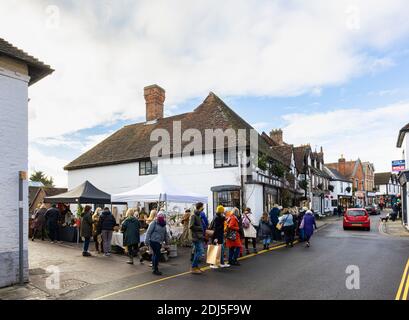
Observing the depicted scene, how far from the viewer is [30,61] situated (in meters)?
9.24

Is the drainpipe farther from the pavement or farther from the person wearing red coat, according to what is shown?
the person wearing red coat

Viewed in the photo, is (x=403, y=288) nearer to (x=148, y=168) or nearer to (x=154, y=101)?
(x=148, y=168)

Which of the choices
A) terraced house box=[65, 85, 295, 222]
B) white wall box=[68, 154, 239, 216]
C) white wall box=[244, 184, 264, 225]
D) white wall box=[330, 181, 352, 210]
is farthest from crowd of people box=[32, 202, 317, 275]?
white wall box=[330, 181, 352, 210]

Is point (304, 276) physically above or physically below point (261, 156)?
below

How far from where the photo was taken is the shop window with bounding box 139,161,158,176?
24.2m

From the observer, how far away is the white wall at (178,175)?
832 inches

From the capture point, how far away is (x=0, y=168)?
8531 mm

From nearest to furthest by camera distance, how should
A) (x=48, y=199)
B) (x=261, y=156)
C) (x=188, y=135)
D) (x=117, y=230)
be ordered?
(x=117, y=230) < (x=48, y=199) < (x=261, y=156) < (x=188, y=135)

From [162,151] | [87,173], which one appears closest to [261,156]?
[162,151]

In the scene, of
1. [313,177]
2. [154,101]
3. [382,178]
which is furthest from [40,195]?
[382,178]

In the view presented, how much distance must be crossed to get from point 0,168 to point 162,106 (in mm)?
21505

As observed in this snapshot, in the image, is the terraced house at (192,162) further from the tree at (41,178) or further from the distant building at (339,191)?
the tree at (41,178)

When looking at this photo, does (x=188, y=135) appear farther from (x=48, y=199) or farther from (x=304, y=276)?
(x=304, y=276)
